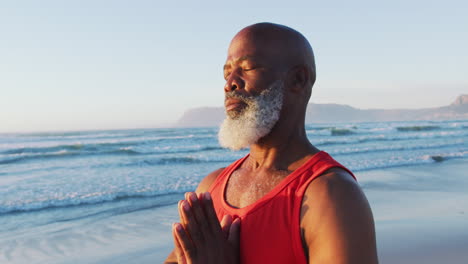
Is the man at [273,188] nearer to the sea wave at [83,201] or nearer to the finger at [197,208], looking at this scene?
the finger at [197,208]

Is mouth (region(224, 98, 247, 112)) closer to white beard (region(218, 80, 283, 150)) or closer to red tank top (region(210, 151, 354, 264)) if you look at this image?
white beard (region(218, 80, 283, 150))

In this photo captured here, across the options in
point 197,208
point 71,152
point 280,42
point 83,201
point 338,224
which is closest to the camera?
point 338,224

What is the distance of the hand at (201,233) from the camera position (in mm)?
1395

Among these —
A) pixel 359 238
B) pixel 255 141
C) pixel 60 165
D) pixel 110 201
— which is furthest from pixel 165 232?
pixel 60 165

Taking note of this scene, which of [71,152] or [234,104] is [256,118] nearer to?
[234,104]

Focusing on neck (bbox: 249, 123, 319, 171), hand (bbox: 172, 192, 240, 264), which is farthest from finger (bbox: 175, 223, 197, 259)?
neck (bbox: 249, 123, 319, 171)

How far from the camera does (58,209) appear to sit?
324 inches

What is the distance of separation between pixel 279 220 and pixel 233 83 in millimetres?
569

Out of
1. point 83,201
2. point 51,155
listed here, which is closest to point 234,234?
point 83,201

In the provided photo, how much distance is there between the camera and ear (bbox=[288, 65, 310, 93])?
1.66 meters

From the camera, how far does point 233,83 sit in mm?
1668

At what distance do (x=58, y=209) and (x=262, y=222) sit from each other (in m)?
7.73

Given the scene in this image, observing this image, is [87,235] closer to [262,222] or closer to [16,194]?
[16,194]

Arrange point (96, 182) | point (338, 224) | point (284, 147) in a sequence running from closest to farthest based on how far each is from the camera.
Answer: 1. point (338, 224)
2. point (284, 147)
3. point (96, 182)
